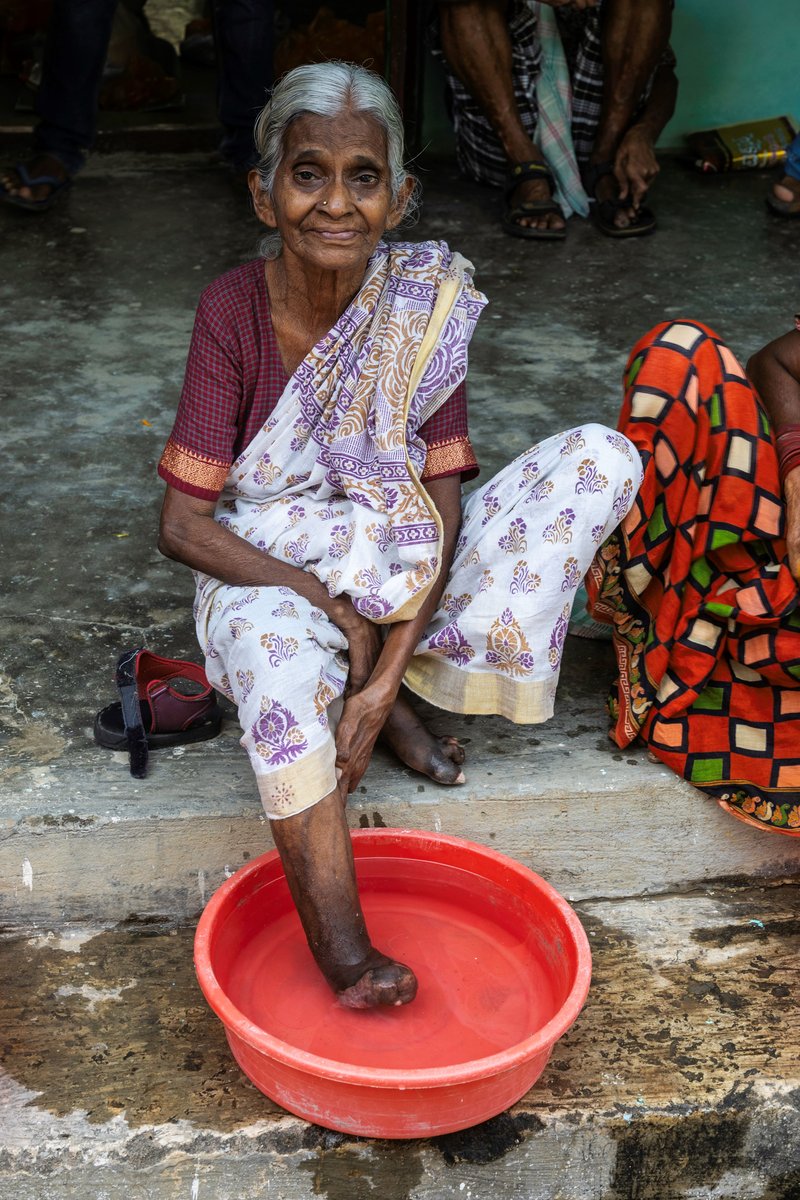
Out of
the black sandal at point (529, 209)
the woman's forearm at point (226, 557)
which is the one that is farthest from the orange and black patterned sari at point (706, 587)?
the black sandal at point (529, 209)

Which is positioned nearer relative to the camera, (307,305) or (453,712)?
(307,305)

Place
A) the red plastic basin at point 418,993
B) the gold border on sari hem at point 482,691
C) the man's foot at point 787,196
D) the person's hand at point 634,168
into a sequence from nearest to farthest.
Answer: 1. the red plastic basin at point 418,993
2. the gold border on sari hem at point 482,691
3. the person's hand at point 634,168
4. the man's foot at point 787,196

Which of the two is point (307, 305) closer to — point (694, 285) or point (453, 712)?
Answer: point (453, 712)

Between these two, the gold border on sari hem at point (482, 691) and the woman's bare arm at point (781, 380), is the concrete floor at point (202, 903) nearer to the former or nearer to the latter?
the gold border on sari hem at point (482, 691)

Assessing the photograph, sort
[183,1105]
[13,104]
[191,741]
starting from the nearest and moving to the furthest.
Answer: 1. [183,1105]
2. [191,741]
3. [13,104]

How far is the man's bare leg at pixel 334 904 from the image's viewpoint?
1.92 meters

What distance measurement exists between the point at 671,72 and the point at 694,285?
1093 millimetres

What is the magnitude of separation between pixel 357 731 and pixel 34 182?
319cm

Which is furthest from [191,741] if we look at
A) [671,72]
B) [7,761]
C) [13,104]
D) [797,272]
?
[13,104]

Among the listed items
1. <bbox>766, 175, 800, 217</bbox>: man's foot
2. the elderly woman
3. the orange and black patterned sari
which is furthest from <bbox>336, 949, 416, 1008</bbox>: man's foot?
<bbox>766, 175, 800, 217</bbox>: man's foot

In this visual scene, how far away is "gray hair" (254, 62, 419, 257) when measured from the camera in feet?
6.76

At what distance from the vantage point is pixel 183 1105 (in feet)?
6.36

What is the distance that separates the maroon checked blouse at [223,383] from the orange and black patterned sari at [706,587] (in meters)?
0.64

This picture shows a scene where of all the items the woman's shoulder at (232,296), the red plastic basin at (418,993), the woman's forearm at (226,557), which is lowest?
the red plastic basin at (418,993)
